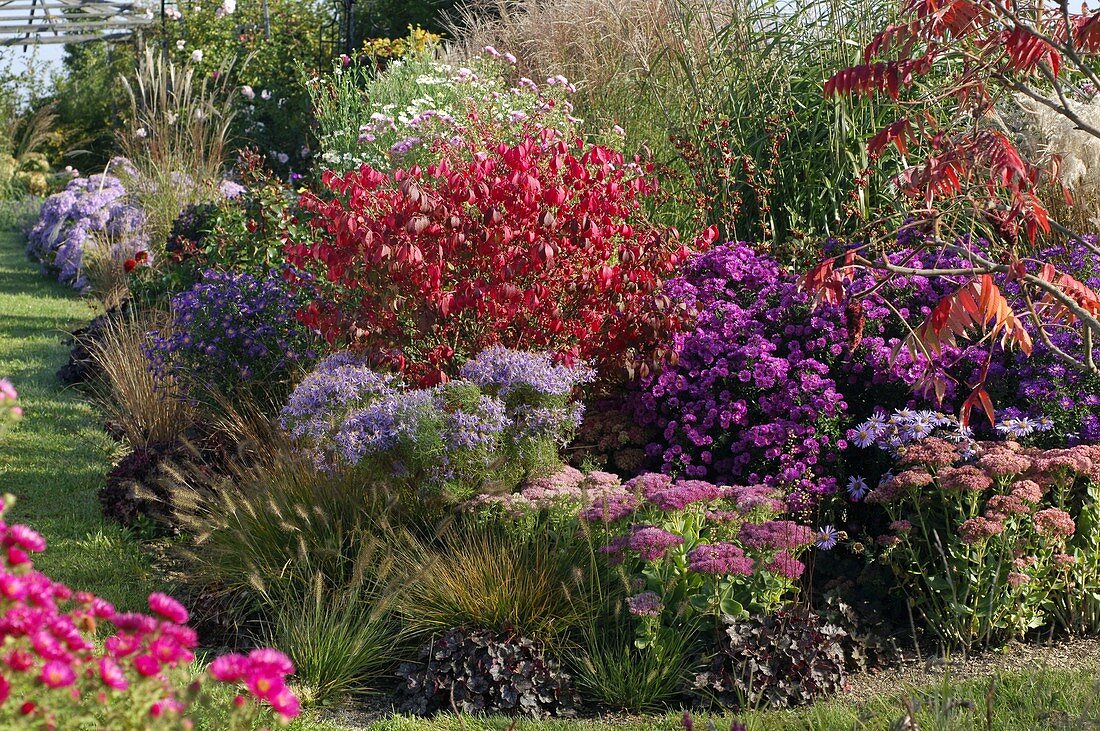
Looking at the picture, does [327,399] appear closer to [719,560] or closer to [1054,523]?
[719,560]

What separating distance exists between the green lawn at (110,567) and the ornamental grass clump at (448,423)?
102cm

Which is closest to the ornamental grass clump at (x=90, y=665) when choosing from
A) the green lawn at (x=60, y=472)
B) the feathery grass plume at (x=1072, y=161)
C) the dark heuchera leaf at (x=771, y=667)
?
the dark heuchera leaf at (x=771, y=667)

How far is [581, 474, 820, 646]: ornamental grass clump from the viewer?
12.1 feet

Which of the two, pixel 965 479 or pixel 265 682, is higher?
pixel 265 682

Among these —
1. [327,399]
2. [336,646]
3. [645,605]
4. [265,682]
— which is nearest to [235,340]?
[327,399]

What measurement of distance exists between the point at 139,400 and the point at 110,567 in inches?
66.3

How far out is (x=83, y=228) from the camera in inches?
492

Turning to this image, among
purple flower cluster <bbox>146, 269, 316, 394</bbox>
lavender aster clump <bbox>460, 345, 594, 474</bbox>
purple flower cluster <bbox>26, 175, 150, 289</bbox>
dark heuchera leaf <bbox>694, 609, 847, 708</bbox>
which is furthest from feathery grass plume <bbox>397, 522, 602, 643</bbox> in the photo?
purple flower cluster <bbox>26, 175, 150, 289</bbox>

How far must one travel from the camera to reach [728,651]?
3615mm

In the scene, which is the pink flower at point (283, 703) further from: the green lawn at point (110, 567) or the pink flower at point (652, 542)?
the pink flower at point (652, 542)

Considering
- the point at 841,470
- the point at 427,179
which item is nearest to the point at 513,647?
the point at 841,470

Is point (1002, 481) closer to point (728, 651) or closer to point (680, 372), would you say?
point (728, 651)

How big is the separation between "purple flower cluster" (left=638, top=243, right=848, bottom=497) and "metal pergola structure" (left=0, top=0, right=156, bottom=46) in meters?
18.2

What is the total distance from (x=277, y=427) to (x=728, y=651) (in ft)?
9.00
